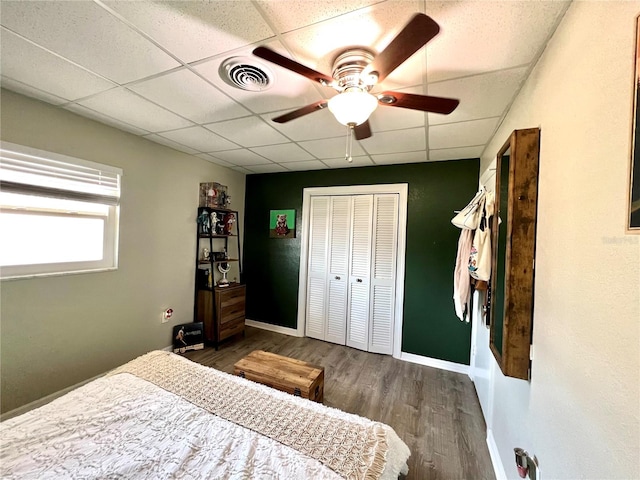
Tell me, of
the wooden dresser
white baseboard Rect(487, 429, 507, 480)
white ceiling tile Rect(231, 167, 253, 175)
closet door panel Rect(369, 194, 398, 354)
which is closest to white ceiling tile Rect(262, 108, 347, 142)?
closet door panel Rect(369, 194, 398, 354)

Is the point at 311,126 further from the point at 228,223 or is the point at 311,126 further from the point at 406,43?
the point at 228,223

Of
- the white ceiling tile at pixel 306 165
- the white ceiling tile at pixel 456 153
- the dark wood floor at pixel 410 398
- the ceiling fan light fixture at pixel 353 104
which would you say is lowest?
the dark wood floor at pixel 410 398

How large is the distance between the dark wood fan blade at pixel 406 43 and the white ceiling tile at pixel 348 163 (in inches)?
73.0

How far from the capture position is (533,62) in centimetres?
126

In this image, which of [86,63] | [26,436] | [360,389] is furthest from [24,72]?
[360,389]

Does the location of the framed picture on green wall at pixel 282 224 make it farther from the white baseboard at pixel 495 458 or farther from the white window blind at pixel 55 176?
the white baseboard at pixel 495 458

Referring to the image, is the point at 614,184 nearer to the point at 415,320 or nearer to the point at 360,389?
the point at 360,389

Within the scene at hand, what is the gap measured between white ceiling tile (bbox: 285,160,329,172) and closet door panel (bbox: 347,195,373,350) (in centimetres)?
65

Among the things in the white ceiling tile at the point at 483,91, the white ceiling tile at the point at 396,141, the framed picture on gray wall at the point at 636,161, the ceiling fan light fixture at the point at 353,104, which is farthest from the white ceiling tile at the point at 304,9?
the white ceiling tile at the point at 396,141

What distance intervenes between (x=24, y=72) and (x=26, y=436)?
2.04 meters

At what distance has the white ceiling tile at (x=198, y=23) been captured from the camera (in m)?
1.04

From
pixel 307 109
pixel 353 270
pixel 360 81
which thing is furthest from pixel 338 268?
pixel 360 81

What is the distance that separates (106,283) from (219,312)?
47.5 inches

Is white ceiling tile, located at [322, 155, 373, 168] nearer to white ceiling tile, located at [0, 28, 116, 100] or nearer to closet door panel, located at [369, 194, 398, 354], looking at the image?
closet door panel, located at [369, 194, 398, 354]
